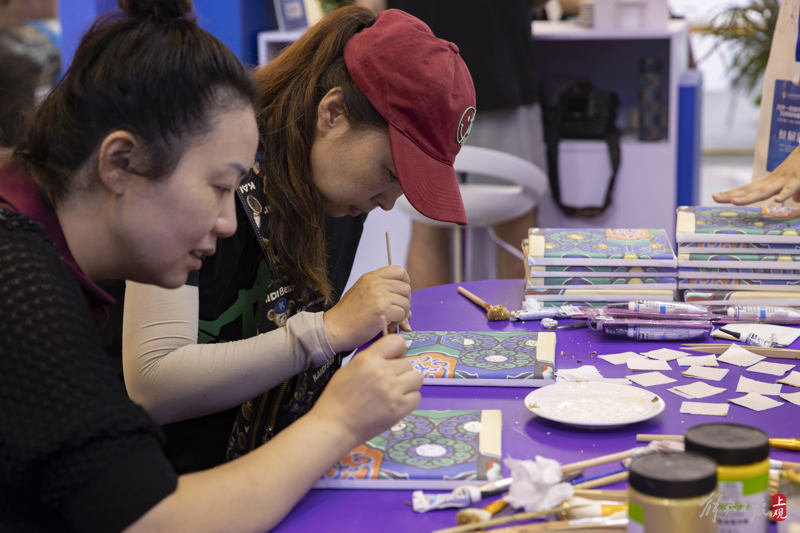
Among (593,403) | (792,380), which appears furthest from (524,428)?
(792,380)

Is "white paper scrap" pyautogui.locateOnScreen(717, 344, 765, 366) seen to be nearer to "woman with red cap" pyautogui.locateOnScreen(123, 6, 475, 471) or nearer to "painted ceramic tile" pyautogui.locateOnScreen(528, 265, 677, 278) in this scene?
"painted ceramic tile" pyautogui.locateOnScreen(528, 265, 677, 278)

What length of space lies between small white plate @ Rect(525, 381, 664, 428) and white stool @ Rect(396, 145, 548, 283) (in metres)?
1.82

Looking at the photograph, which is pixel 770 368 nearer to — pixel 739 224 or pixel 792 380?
pixel 792 380

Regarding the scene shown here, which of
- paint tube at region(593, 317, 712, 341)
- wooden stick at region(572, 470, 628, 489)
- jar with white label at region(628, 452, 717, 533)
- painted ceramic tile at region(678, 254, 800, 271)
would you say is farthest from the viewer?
painted ceramic tile at region(678, 254, 800, 271)

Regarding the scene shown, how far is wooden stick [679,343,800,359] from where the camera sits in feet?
4.59

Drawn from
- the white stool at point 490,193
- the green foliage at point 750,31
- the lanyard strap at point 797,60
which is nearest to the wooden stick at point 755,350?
the lanyard strap at point 797,60

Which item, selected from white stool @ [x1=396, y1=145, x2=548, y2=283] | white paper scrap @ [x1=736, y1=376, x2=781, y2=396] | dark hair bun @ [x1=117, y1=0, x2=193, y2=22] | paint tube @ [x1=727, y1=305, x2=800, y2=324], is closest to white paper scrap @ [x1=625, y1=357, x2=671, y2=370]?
white paper scrap @ [x1=736, y1=376, x2=781, y2=396]

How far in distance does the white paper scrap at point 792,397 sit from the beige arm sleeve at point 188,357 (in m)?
0.63

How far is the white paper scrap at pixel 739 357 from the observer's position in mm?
1379

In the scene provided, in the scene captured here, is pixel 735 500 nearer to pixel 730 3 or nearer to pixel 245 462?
pixel 245 462

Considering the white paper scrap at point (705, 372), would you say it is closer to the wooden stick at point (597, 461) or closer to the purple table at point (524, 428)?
the purple table at point (524, 428)

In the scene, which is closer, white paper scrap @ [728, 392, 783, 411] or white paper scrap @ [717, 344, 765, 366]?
white paper scrap @ [728, 392, 783, 411]

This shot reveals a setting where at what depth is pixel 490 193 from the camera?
310 cm

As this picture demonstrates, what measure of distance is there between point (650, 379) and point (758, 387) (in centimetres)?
15
